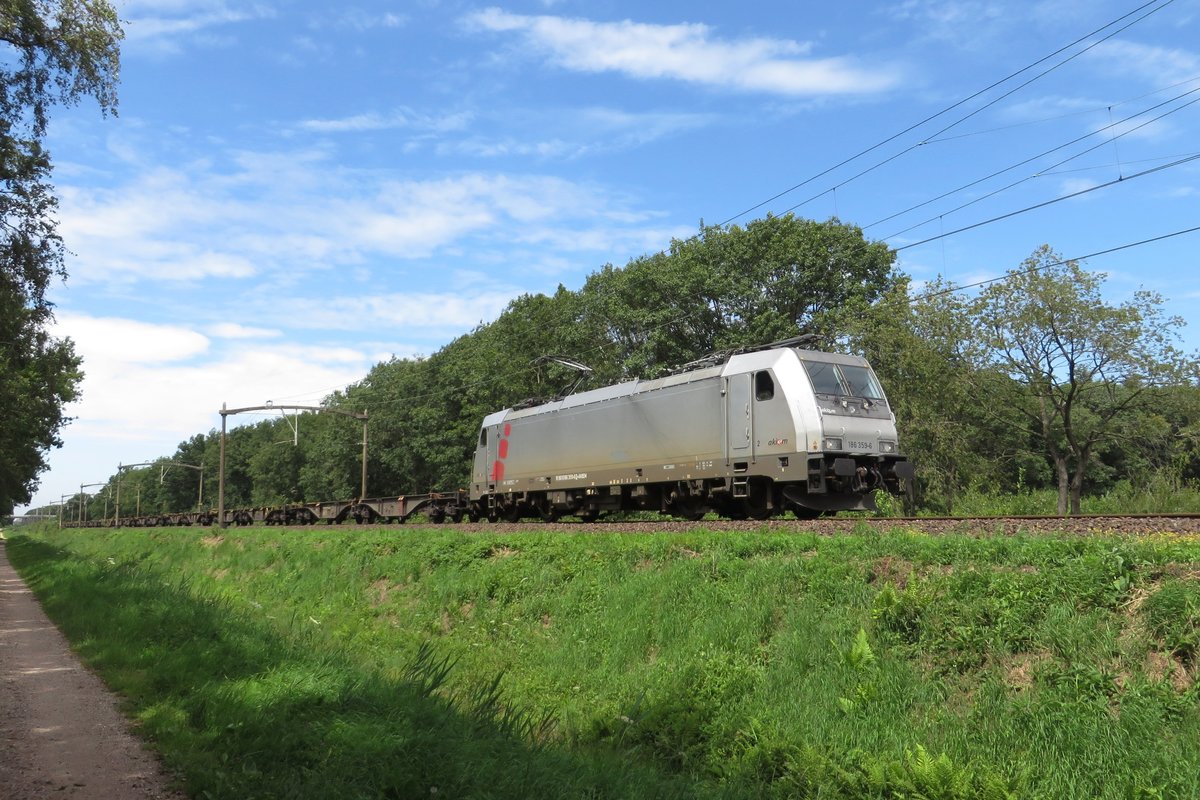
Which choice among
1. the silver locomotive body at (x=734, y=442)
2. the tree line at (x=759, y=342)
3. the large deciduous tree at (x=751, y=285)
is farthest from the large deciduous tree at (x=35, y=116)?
the large deciduous tree at (x=751, y=285)

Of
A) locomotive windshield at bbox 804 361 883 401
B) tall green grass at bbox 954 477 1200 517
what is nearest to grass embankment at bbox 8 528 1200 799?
locomotive windshield at bbox 804 361 883 401

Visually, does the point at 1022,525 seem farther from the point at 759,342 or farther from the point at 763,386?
the point at 759,342

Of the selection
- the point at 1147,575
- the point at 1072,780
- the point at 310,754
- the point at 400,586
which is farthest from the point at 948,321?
the point at 310,754

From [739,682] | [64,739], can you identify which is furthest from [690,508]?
[64,739]

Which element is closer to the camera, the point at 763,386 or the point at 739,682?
the point at 739,682

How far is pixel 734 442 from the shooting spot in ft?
58.6

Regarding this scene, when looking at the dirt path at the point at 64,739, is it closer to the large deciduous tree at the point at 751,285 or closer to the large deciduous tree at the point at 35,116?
the large deciduous tree at the point at 35,116

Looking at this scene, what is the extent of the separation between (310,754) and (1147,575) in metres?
7.51

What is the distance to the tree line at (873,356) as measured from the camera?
85.0 feet

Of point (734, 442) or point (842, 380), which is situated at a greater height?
point (842, 380)

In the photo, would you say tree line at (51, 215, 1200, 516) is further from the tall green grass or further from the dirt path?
the dirt path

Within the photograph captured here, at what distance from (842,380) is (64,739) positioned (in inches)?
559

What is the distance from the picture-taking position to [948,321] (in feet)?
91.9

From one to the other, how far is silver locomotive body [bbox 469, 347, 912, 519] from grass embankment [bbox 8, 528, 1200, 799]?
4.23 meters
